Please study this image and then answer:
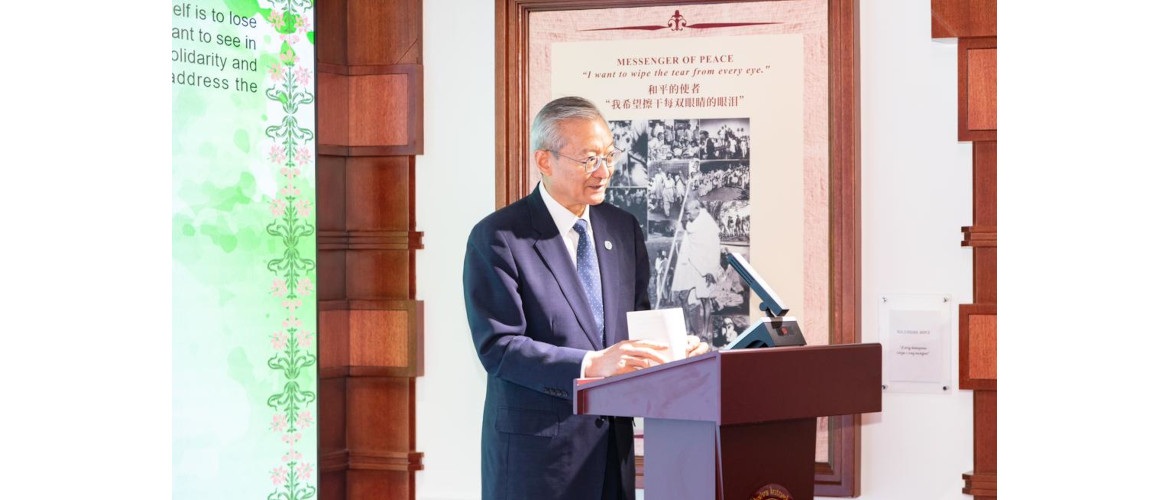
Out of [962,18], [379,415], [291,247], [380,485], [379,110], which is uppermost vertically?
[962,18]

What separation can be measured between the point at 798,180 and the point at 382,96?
1665 millimetres

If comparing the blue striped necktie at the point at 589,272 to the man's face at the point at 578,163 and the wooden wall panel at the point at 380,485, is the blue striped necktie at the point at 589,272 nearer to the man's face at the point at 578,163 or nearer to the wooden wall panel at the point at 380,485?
the man's face at the point at 578,163

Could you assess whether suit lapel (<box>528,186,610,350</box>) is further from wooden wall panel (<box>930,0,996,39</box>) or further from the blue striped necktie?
wooden wall panel (<box>930,0,996,39</box>)

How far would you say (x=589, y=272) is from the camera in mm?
2588

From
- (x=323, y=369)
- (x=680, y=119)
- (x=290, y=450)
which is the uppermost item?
(x=680, y=119)

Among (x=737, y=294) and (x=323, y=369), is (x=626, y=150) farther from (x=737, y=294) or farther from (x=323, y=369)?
(x=323, y=369)

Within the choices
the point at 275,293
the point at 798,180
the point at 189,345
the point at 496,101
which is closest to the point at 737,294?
the point at 798,180

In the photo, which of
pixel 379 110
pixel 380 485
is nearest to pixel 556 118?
pixel 379 110

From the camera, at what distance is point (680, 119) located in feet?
11.8

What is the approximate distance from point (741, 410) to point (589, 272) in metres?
1.00

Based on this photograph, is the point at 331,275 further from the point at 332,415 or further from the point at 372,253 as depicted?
the point at 332,415

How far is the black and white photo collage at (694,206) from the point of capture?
3.57 m

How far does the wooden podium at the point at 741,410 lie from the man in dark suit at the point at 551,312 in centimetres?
48

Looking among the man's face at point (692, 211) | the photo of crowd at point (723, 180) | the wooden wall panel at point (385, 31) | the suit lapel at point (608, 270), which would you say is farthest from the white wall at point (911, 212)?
the wooden wall panel at point (385, 31)
